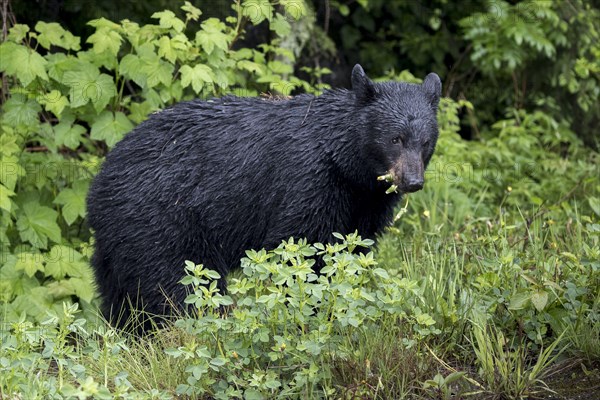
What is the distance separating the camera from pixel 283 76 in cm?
797

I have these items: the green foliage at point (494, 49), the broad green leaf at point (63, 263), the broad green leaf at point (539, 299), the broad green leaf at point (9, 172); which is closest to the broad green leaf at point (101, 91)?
the broad green leaf at point (9, 172)

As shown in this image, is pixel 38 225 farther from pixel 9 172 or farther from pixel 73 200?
pixel 9 172

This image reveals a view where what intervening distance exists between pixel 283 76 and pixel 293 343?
4132 millimetres

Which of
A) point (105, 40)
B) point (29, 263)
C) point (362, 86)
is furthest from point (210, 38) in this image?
point (29, 263)

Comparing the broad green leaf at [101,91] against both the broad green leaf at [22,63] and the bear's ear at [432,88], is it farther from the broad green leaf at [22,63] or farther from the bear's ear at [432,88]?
the bear's ear at [432,88]

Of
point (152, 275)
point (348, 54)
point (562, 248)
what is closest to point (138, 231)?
point (152, 275)

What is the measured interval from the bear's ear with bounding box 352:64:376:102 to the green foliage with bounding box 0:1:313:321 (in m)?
1.16

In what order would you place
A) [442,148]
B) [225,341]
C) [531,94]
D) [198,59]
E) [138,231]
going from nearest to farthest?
[225,341] < [138,231] < [198,59] < [442,148] < [531,94]

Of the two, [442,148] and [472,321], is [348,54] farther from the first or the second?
[472,321]

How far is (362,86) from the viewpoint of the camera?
5.29 metres

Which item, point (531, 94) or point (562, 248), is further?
point (531, 94)

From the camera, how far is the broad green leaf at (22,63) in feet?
20.3

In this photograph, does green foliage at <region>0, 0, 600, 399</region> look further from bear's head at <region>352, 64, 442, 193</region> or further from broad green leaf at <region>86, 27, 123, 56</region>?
bear's head at <region>352, 64, 442, 193</region>

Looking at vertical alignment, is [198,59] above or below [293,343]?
above
